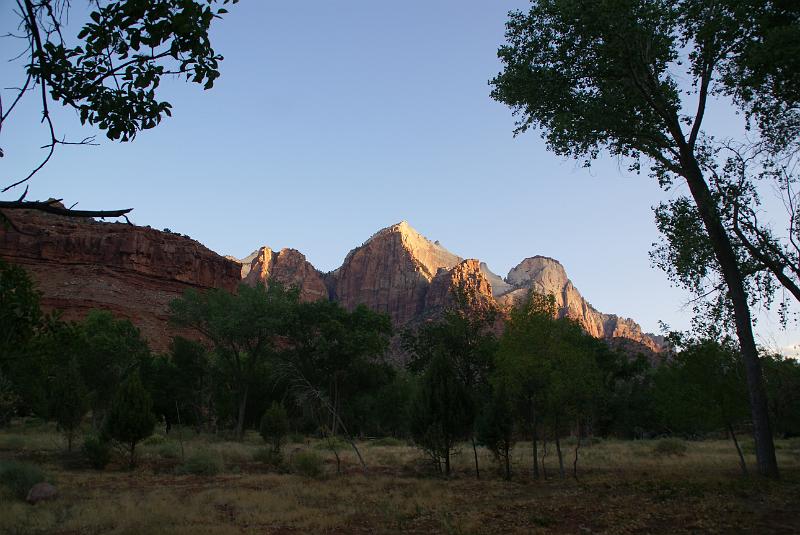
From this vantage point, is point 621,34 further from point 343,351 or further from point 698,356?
point 343,351

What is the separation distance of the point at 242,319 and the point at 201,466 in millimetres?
19357

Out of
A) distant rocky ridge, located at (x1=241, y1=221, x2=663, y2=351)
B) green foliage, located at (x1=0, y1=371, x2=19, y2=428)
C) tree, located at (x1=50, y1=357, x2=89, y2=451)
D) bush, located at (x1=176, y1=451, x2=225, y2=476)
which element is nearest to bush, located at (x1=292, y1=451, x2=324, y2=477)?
bush, located at (x1=176, y1=451, x2=225, y2=476)

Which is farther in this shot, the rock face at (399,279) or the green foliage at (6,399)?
the rock face at (399,279)

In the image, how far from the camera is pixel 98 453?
23.9 metres

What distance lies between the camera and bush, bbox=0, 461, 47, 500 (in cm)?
1619

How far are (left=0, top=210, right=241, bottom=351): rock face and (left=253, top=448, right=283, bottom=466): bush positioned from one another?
57253mm

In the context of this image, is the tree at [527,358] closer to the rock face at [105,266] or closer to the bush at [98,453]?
the bush at [98,453]

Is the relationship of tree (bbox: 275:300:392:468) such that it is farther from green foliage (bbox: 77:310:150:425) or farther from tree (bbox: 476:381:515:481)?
tree (bbox: 476:381:515:481)

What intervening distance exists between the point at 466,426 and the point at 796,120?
50.2 feet

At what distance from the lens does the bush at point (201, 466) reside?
75.9 feet

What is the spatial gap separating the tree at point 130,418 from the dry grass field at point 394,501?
1537 millimetres

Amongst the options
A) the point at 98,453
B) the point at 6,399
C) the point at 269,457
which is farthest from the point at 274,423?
the point at 6,399

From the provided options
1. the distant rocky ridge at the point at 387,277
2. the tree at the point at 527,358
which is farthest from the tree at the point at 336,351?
the distant rocky ridge at the point at 387,277

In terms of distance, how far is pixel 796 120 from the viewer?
14055 millimetres
